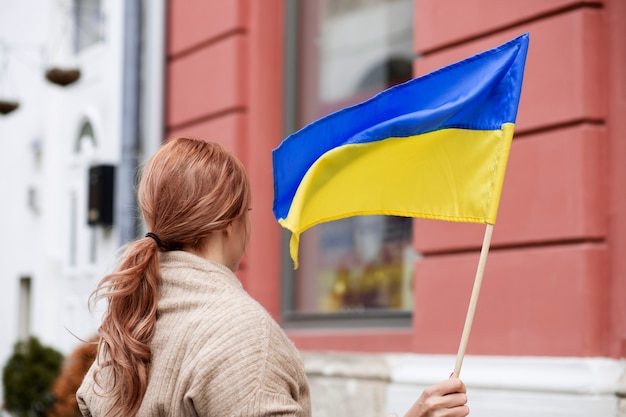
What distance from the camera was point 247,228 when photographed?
2.71 meters

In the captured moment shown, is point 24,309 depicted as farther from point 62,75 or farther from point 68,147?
point 62,75

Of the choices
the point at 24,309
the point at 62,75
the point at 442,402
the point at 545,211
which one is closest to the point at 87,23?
the point at 62,75

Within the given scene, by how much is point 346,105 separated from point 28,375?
15.8ft

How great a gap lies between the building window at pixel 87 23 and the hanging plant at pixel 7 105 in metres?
0.82

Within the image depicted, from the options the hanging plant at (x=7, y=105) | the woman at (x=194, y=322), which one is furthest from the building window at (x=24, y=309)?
the woman at (x=194, y=322)

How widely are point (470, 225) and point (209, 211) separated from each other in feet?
9.76

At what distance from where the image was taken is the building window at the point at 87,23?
10016 mm

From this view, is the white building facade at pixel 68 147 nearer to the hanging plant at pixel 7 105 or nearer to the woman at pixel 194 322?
the hanging plant at pixel 7 105

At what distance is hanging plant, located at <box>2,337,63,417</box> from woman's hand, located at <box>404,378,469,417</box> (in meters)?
7.86

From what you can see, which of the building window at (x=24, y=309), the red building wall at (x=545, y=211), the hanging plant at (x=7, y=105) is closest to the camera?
the red building wall at (x=545, y=211)

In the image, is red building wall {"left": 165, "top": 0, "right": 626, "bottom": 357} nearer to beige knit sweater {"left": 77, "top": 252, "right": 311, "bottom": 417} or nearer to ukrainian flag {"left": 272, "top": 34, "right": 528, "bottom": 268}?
ukrainian flag {"left": 272, "top": 34, "right": 528, "bottom": 268}

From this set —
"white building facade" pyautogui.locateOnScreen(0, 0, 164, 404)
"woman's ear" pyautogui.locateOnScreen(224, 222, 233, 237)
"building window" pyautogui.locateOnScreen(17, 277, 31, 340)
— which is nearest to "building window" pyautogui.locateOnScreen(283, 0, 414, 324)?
"white building facade" pyautogui.locateOnScreen(0, 0, 164, 404)

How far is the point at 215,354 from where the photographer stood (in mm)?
2439

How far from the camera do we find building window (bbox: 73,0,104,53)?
10016 millimetres
